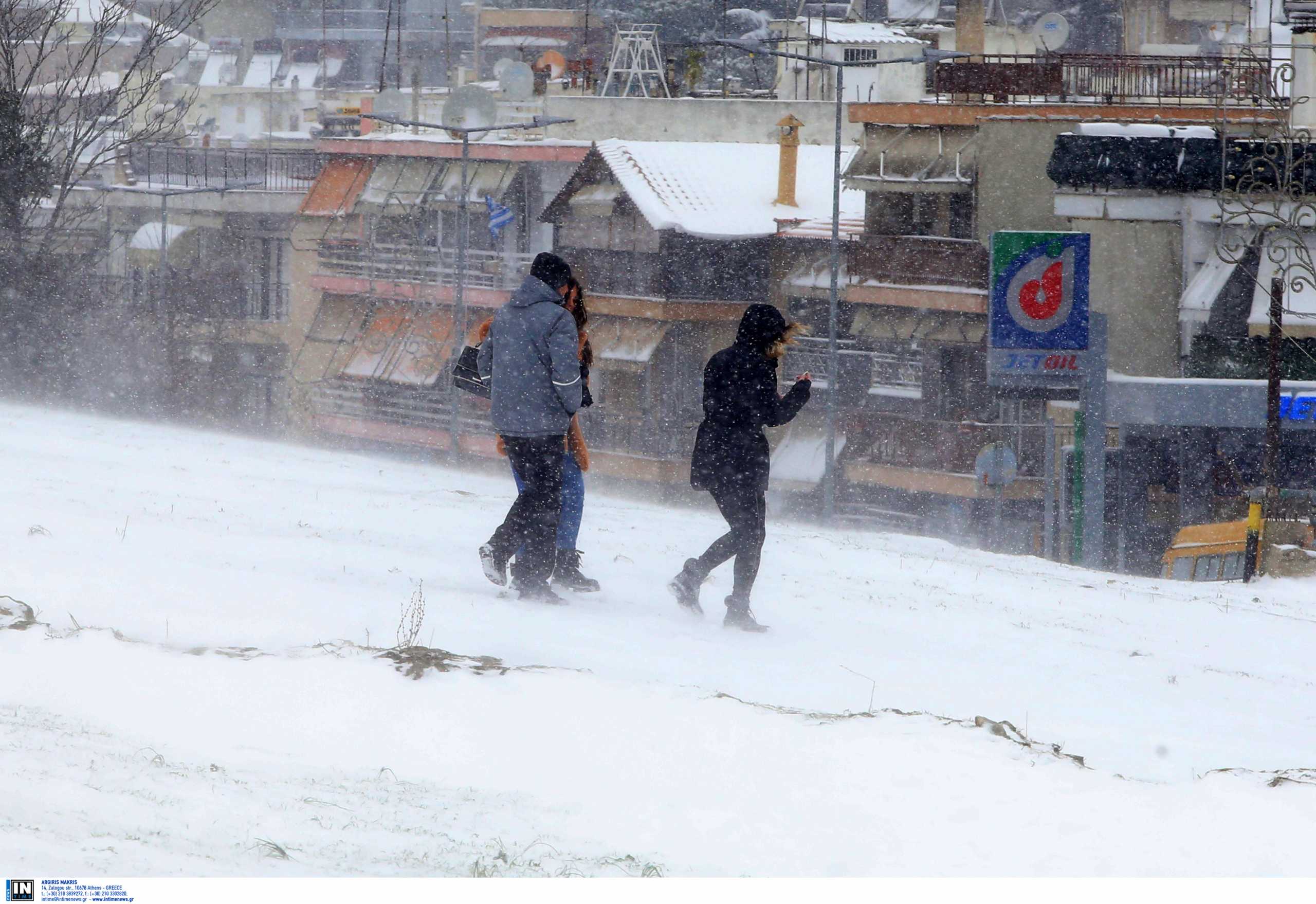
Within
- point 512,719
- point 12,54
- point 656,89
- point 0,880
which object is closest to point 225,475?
point 512,719

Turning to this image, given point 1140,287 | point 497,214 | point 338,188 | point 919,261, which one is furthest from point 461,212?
point 1140,287

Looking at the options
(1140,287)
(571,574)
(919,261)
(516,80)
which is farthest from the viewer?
(516,80)

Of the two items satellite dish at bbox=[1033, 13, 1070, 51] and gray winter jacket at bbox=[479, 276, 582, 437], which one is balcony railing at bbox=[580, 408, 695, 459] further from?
gray winter jacket at bbox=[479, 276, 582, 437]

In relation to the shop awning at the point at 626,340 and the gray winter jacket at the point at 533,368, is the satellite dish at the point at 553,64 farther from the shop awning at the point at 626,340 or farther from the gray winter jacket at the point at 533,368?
the gray winter jacket at the point at 533,368

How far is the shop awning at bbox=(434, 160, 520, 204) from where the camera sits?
147 ft

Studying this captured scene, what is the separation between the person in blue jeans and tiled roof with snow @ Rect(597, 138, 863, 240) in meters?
31.6

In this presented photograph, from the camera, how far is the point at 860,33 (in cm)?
5128

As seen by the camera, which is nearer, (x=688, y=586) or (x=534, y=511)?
(x=534, y=511)

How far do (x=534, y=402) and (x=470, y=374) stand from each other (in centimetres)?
70

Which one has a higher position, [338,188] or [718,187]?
[338,188]

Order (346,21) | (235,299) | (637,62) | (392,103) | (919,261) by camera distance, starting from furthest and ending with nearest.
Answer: (346,21) → (235,299) → (637,62) → (392,103) → (919,261)

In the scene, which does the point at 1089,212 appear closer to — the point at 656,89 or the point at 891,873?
the point at 656,89

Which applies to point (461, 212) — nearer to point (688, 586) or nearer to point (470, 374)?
point (470, 374)

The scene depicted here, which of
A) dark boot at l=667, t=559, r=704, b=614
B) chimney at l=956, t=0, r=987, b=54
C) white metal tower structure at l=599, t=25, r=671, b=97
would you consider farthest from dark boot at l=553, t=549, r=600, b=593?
white metal tower structure at l=599, t=25, r=671, b=97
